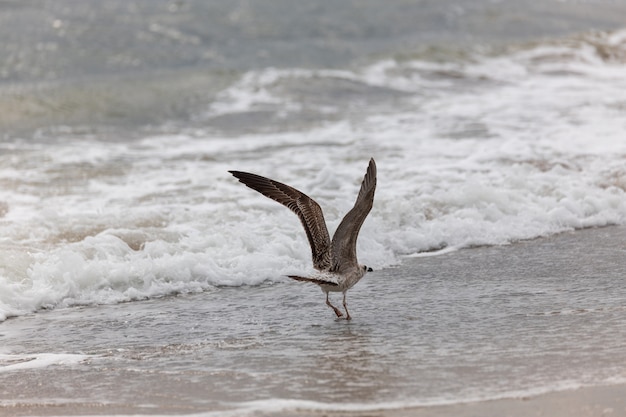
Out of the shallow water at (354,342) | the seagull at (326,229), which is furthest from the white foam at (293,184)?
the seagull at (326,229)

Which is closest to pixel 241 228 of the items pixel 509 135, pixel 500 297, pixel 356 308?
pixel 356 308

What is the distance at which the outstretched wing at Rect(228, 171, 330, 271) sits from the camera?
5867 mm

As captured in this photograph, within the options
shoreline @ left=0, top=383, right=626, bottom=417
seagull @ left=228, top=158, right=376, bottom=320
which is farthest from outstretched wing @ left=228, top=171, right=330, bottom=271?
shoreline @ left=0, top=383, right=626, bottom=417

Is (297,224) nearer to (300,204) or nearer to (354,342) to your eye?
(300,204)

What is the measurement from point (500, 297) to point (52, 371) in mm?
2849

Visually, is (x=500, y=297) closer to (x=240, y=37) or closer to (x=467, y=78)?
(x=467, y=78)

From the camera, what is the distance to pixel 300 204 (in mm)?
5879

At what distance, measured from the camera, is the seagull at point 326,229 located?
5.80 meters

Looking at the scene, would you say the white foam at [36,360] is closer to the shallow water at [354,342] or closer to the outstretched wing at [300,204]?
the shallow water at [354,342]

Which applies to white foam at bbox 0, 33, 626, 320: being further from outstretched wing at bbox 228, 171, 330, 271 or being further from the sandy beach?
the sandy beach

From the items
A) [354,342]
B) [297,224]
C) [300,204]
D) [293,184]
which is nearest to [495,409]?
[354,342]

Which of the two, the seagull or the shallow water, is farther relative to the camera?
the seagull

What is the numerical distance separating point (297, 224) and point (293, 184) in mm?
1640

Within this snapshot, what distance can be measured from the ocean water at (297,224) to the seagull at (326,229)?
29 centimetres
